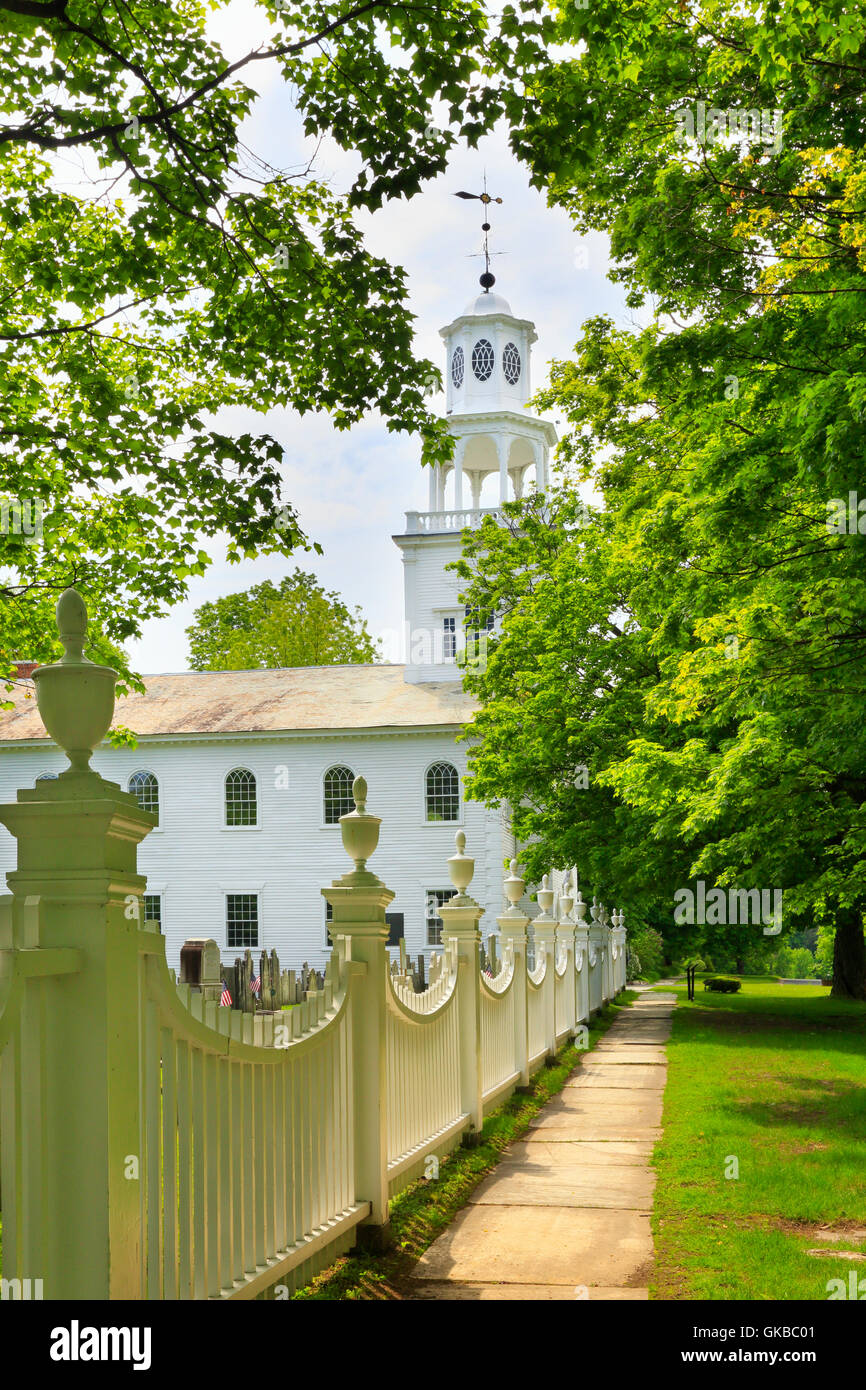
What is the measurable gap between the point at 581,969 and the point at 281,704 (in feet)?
57.1

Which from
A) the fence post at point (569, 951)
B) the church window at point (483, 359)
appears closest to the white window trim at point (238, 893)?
the fence post at point (569, 951)

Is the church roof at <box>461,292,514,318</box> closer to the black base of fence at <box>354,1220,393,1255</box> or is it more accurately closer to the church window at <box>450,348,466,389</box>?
the church window at <box>450,348,466,389</box>

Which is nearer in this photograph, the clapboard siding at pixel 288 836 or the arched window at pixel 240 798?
the clapboard siding at pixel 288 836

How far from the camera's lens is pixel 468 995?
31.0 ft

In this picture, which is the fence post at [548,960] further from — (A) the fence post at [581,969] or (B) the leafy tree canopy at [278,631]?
(B) the leafy tree canopy at [278,631]

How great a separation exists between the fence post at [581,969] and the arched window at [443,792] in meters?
11.8

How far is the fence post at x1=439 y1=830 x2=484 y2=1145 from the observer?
30.5 feet

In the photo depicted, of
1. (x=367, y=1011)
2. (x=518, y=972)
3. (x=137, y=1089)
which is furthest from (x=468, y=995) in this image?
(x=137, y=1089)

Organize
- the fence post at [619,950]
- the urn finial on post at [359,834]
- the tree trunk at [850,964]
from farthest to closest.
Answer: the fence post at [619,950], the tree trunk at [850,964], the urn finial on post at [359,834]

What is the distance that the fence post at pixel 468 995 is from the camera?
9.30 meters

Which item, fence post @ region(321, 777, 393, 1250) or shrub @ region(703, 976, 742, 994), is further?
shrub @ region(703, 976, 742, 994)

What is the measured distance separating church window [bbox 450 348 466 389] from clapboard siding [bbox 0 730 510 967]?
42.8ft

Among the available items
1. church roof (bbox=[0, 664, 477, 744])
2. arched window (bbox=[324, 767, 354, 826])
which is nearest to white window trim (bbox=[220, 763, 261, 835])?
church roof (bbox=[0, 664, 477, 744])

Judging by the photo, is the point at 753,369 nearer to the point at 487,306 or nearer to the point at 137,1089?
the point at 137,1089
